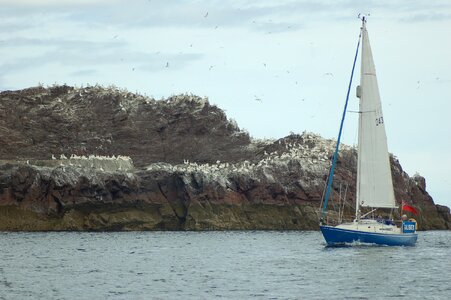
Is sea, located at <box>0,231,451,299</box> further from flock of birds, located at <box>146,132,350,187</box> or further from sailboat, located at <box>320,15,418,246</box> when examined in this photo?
flock of birds, located at <box>146,132,350,187</box>

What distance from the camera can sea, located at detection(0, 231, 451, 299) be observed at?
56.5 metres

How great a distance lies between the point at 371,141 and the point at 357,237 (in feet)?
24.8

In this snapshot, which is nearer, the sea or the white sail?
the sea

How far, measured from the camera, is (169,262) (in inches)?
2968

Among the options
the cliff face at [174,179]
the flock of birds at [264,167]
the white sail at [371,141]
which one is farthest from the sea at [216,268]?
the flock of birds at [264,167]

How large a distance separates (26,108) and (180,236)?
46.4m

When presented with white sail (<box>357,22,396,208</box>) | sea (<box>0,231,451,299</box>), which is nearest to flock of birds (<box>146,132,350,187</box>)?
sea (<box>0,231,451,299</box>)

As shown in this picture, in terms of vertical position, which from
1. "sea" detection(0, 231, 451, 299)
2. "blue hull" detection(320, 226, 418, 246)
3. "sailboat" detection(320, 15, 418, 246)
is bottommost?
"sea" detection(0, 231, 451, 299)

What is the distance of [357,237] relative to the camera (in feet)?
265

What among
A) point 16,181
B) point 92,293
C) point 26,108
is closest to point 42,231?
point 16,181

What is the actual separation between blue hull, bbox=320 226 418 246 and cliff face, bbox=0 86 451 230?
27855mm

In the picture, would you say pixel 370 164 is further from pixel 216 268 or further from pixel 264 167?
pixel 264 167

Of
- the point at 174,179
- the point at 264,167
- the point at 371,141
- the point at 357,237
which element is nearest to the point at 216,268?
the point at 357,237

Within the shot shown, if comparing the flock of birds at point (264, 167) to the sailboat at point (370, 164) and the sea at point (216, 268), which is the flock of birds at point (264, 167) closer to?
the sea at point (216, 268)
